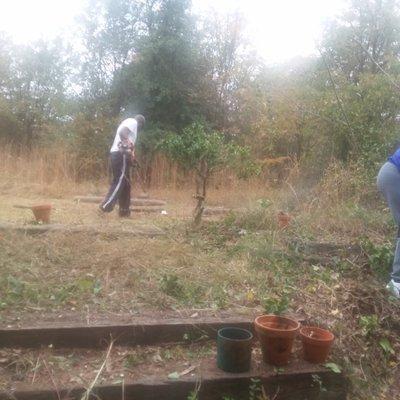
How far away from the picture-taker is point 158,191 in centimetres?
999

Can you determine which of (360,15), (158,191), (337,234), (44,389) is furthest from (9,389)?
(360,15)

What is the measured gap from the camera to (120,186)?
6465 millimetres

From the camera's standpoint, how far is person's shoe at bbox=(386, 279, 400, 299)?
3915 millimetres

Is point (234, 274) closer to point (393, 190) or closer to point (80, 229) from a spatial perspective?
point (393, 190)

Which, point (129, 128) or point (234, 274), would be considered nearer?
point (234, 274)

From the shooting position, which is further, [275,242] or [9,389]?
[275,242]

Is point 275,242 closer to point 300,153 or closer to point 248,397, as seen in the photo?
point 248,397

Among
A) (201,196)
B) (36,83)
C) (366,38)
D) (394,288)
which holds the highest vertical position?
(366,38)

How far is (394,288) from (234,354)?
1899mm

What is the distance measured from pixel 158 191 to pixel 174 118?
3.66 m

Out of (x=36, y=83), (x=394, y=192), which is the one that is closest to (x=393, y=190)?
(x=394, y=192)

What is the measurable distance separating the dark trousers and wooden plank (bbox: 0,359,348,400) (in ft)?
13.0

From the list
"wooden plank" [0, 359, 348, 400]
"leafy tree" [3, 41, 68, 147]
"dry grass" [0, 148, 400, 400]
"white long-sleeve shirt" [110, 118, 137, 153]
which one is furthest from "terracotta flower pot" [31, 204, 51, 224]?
"leafy tree" [3, 41, 68, 147]

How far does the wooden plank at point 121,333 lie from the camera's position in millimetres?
2814
